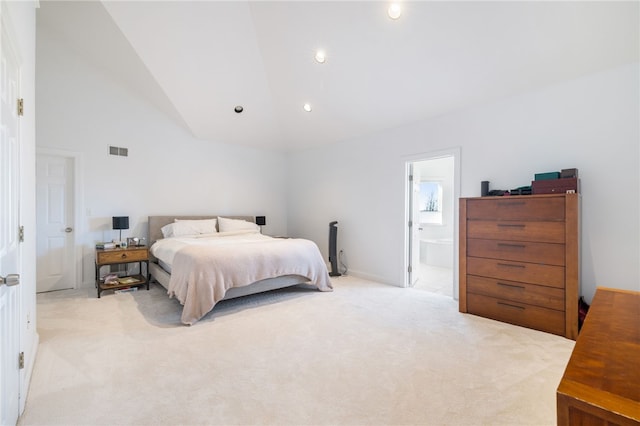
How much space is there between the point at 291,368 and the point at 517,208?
2553 mm

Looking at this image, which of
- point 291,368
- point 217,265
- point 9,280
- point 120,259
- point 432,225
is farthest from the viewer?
point 432,225

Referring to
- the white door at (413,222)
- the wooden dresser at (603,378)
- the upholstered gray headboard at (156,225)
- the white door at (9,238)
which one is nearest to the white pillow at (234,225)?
the upholstered gray headboard at (156,225)

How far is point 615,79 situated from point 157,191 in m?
6.01

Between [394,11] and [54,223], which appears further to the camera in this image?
[54,223]

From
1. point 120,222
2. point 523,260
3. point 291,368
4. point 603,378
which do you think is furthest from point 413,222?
point 120,222

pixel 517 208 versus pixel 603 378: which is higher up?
pixel 517 208

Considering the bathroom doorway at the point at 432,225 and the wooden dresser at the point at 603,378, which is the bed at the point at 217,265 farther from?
the wooden dresser at the point at 603,378

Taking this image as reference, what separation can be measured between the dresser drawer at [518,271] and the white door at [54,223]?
5.43m

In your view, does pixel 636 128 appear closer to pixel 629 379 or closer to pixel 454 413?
pixel 454 413

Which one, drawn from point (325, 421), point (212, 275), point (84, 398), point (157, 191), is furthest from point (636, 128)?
point (157, 191)

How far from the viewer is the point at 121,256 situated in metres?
4.06

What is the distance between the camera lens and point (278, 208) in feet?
21.6

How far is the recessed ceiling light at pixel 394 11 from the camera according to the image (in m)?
2.76

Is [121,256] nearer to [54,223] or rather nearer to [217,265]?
[54,223]
